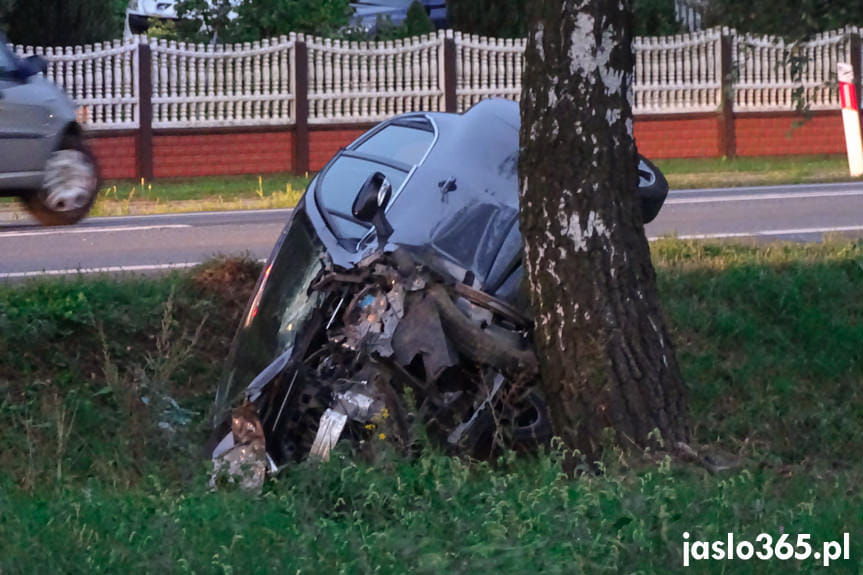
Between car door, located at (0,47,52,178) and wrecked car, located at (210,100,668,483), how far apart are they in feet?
4.75

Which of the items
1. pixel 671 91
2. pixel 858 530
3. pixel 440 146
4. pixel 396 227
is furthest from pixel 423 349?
pixel 671 91

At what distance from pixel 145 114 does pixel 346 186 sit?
11.9 meters

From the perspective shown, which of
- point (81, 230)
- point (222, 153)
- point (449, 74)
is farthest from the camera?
point (449, 74)

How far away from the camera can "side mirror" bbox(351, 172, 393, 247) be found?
20.3ft

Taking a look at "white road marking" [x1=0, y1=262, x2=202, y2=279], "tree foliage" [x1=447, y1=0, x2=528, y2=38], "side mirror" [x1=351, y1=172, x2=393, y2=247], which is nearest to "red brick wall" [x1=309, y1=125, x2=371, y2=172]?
"tree foliage" [x1=447, y1=0, x2=528, y2=38]

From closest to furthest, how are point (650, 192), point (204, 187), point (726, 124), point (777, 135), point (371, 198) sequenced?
point (371, 198) → point (650, 192) → point (204, 187) → point (726, 124) → point (777, 135)

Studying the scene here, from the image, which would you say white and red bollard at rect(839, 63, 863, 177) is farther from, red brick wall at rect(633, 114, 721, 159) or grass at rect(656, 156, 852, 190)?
red brick wall at rect(633, 114, 721, 159)

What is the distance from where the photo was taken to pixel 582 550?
425 centimetres

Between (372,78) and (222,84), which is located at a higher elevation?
(372,78)

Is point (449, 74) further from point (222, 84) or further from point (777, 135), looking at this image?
point (777, 135)

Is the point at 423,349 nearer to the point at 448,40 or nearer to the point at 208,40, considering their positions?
the point at 448,40

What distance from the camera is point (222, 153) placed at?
61.3ft

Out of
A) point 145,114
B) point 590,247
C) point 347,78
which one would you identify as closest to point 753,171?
point 347,78

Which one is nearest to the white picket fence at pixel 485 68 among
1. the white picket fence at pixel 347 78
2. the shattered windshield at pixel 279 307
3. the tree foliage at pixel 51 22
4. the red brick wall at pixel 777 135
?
the white picket fence at pixel 347 78
